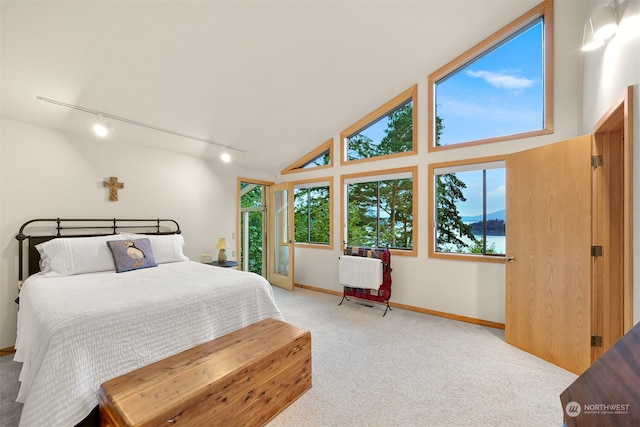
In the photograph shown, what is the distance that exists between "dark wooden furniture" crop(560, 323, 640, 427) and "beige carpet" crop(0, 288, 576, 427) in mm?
1231

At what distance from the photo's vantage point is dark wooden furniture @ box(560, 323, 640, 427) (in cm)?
67

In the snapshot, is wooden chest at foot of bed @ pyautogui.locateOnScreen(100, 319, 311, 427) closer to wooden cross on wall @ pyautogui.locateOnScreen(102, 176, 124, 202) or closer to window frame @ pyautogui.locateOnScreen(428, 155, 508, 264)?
window frame @ pyautogui.locateOnScreen(428, 155, 508, 264)

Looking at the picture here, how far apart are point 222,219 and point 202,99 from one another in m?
2.07

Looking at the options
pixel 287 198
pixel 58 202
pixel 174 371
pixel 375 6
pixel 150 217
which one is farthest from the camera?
pixel 287 198

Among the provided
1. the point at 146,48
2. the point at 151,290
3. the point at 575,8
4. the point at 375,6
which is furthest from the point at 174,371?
the point at 575,8

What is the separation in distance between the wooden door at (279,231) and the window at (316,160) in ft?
1.45

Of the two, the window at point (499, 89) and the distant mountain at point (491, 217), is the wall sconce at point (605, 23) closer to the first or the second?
the window at point (499, 89)

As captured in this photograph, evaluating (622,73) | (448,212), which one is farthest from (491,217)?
(622,73)

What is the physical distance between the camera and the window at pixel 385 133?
4.15m

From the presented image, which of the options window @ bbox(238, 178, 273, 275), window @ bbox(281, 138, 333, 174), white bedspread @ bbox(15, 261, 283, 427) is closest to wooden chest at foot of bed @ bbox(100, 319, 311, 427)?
white bedspread @ bbox(15, 261, 283, 427)

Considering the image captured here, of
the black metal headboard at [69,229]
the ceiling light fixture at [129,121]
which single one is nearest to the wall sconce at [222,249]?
the black metal headboard at [69,229]

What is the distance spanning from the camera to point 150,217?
3779mm

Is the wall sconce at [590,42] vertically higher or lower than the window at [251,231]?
higher

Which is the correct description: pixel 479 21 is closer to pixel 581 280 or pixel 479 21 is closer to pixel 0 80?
pixel 581 280
